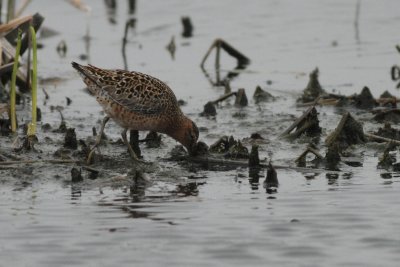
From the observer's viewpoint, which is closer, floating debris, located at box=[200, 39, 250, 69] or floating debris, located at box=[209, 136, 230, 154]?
floating debris, located at box=[209, 136, 230, 154]

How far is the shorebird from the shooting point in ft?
34.6

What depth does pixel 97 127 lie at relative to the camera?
471 inches

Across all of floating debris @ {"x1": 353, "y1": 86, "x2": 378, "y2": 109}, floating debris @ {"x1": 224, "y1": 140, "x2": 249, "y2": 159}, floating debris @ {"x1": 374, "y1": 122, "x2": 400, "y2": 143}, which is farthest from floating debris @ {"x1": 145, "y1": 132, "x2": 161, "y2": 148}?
floating debris @ {"x1": 353, "y1": 86, "x2": 378, "y2": 109}

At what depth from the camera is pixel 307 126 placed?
36.1ft

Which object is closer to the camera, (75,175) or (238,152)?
(75,175)

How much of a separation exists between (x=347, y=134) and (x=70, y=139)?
280 centimetres

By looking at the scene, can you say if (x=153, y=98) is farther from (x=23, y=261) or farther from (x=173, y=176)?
(x=23, y=261)

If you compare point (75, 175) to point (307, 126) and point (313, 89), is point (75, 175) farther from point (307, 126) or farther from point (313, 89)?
point (313, 89)

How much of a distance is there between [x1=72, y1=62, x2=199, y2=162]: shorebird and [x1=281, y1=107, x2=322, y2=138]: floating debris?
111 cm

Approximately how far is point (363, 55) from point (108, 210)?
843 centimetres

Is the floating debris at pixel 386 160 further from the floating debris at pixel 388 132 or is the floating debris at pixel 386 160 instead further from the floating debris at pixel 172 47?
the floating debris at pixel 172 47

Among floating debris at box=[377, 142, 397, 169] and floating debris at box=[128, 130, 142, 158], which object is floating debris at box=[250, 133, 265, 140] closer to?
floating debris at box=[128, 130, 142, 158]

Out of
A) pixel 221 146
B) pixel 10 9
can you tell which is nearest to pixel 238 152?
pixel 221 146

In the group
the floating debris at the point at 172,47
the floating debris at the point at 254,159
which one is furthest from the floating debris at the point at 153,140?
the floating debris at the point at 172,47
